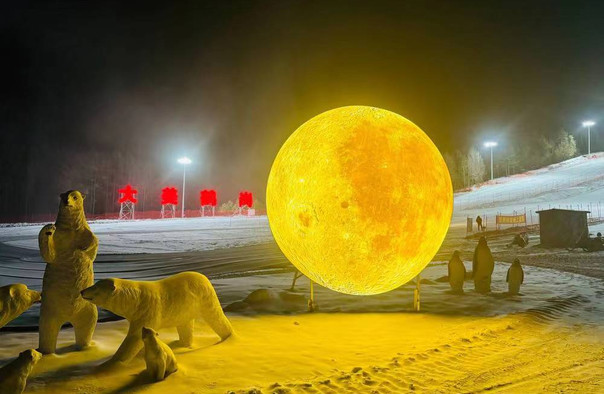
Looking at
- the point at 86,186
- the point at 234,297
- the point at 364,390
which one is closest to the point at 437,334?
the point at 364,390

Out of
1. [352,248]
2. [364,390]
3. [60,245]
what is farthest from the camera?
[352,248]

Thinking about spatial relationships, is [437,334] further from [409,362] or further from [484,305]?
[484,305]

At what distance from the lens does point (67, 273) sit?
17.9ft

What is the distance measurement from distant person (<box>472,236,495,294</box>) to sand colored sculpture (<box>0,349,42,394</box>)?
978cm

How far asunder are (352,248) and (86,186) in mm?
51736

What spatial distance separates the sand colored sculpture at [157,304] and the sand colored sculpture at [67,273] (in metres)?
0.66

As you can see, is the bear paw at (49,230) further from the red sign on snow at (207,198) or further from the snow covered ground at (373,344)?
the red sign on snow at (207,198)

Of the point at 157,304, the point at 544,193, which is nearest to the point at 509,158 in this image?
the point at 544,193

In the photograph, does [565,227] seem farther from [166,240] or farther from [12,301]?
[12,301]

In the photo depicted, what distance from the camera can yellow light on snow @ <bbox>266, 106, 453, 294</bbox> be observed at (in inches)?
257

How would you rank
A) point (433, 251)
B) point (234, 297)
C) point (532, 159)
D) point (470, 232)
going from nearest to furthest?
point (433, 251) → point (234, 297) → point (470, 232) → point (532, 159)

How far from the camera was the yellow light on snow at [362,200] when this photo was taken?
21.4 ft

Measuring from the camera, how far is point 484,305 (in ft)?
29.6

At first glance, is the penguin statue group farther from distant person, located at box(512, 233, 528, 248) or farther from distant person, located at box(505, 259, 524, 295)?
distant person, located at box(512, 233, 528, 248)
